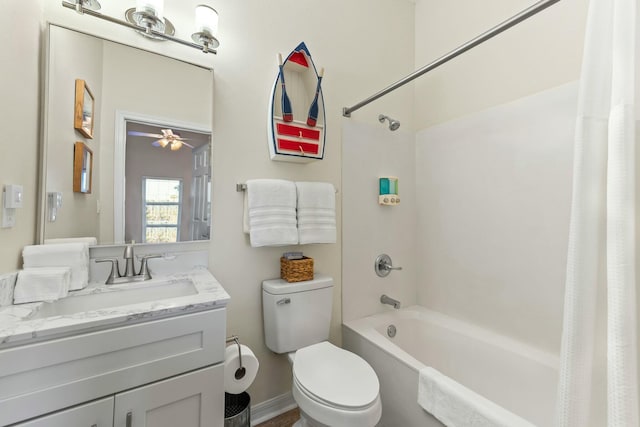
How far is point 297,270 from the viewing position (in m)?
1.55

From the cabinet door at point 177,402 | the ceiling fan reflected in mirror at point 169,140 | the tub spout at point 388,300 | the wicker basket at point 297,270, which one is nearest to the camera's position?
the cabinet door at point 177,402

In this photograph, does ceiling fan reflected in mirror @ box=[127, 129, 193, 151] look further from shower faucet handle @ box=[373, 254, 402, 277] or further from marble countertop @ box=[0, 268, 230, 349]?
shower faucet handle @ box=[373, 254, 402, 277]

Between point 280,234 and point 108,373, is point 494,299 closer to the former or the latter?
point 280,234

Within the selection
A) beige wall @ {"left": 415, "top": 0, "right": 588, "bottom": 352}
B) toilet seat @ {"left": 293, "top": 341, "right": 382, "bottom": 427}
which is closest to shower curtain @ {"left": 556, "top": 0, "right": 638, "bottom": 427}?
toilet seat @ {"left": 293, "top": 341, "right": 382, "bottom": 427}

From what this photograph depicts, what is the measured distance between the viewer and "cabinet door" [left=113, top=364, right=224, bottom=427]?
2.83 ft

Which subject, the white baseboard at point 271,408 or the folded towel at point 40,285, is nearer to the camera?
the folded towel at point 40,285

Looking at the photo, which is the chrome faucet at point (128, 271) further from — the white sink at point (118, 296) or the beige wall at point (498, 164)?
the beige wall at point (498, 164)

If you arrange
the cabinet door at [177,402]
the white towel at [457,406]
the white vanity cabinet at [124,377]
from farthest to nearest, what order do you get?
the white towel at [457,406], the cabinet door at [177,402], the white vanity cabinet at [124,377]

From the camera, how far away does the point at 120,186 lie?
126 centimetres

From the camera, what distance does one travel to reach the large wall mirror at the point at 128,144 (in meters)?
1.14

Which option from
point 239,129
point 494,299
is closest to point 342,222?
point 239,129

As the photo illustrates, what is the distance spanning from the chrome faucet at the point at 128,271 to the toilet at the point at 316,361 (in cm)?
59

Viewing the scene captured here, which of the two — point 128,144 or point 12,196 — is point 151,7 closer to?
point 128,144

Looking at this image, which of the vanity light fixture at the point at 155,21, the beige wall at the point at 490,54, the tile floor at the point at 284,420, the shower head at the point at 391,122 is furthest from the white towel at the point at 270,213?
the beige wall at the point at 490,54
